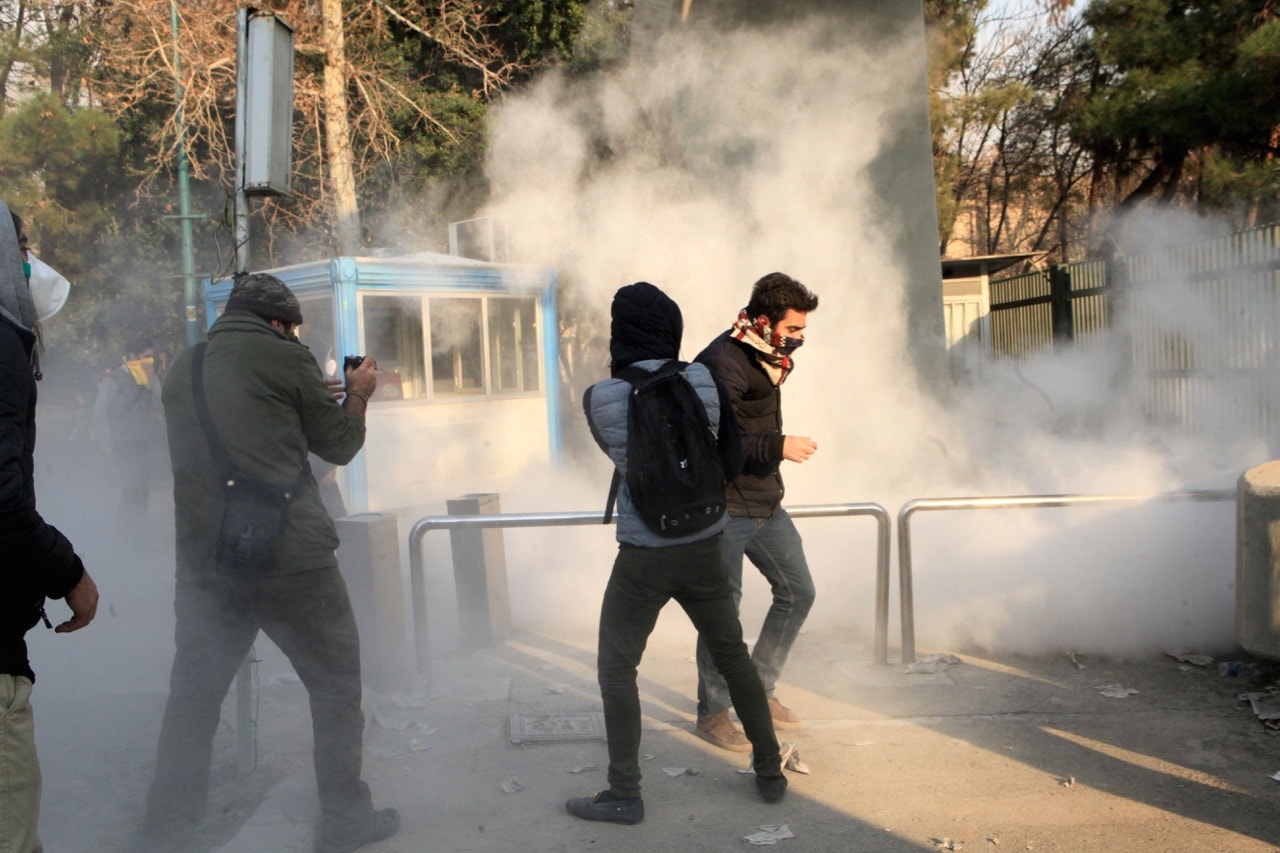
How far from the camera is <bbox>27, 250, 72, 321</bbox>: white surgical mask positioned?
2176mm

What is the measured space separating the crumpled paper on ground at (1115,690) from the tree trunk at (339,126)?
380 inches

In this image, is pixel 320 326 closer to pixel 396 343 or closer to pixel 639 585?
pixel 396 343

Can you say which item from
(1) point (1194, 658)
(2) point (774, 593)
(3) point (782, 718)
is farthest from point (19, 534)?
(1) point (1194, 658)

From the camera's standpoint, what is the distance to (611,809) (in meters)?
3.18

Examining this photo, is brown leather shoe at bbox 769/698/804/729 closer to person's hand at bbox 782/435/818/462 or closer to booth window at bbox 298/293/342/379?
person's hand at bbox 782/435/818/462

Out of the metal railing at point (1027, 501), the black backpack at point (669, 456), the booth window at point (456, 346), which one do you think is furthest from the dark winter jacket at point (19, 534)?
the booth window at point (456, 346)

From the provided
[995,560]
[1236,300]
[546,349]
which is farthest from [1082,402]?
[546,349]

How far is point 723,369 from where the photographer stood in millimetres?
3520

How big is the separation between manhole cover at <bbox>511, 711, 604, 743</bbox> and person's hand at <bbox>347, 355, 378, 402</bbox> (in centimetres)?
146

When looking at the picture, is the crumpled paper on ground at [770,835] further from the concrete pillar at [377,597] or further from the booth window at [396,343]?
the booth window at [396,343]

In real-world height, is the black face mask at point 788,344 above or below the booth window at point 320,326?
below

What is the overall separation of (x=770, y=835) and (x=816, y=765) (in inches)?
21.4

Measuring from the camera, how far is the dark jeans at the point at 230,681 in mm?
2930

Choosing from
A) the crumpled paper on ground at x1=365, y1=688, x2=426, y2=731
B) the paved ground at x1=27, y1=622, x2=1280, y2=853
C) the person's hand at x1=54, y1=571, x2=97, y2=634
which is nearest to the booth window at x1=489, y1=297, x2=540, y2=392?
the paved ground at x1=27, y1=622, x2=1280, y2=853
